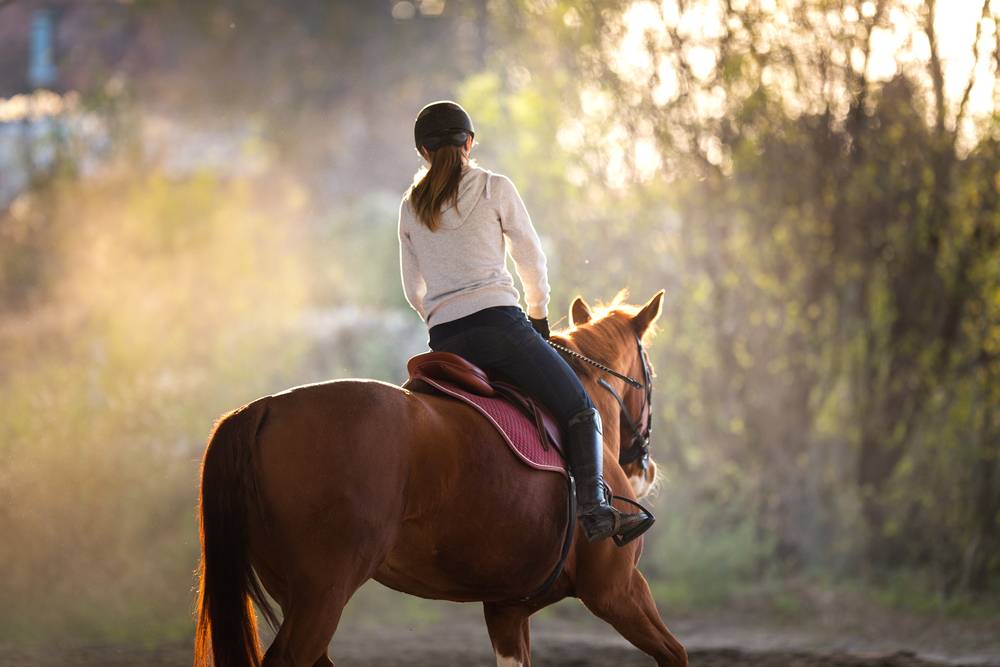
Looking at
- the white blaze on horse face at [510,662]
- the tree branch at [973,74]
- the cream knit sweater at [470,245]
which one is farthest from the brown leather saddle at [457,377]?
the tree branch at [973,74]

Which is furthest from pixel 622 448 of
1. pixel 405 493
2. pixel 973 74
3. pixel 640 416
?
pixel 973 74

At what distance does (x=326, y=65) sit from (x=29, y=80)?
22.9 feet

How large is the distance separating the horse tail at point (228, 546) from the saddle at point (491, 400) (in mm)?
693

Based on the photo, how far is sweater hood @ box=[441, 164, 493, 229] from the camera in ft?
13.9

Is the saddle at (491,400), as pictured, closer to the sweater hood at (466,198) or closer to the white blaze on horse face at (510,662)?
the sweater hood at (466,198)

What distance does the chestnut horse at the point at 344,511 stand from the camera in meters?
3.53

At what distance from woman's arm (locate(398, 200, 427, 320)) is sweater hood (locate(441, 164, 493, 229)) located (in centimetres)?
21

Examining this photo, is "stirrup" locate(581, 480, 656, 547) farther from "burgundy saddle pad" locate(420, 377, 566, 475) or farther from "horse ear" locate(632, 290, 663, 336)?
"horse ear" locate(632, 290, 663, 336)

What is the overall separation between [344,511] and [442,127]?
1.46 m

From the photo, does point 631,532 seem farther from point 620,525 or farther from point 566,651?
point 566,651

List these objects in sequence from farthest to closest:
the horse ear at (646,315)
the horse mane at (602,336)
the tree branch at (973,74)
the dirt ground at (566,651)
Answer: the tree branch at (973,74)
the dirt ground at (566,651)
the horse ear at (646,315)
the horse mane at (602,336)

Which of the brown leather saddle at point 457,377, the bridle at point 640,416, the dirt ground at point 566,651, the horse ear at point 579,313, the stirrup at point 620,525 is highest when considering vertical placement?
the horse ear at point 579,313

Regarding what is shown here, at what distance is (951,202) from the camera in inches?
384

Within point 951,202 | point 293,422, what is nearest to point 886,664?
point 951,202
